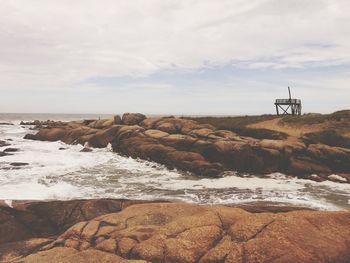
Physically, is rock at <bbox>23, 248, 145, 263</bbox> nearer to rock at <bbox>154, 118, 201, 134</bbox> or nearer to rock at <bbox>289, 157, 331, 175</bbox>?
rock at <bbox>289, 157, 331, 175</bbox>

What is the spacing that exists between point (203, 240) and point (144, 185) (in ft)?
44.3

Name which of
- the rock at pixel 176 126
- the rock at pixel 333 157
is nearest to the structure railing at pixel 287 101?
the rock at pixel 176 126

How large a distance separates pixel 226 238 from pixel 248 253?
68 centimetres

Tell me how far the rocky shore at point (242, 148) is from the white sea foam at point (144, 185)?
4.07 feet

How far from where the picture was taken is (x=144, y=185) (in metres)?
20.3

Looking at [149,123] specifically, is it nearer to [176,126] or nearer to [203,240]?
[176,126]

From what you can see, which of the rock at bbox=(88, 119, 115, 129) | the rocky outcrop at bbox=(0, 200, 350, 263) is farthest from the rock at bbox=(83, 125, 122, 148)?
the rocky outcrop at bbox=(0, 200, 350, 263)

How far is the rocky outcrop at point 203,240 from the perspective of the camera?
21.7 ft

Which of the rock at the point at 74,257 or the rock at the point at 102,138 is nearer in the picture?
the rock at the point at 74,257

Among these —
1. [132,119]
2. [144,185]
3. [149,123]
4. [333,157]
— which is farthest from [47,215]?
[132,119]

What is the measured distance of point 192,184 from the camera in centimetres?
2109

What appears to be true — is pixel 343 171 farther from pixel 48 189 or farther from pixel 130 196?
pixel 48 189

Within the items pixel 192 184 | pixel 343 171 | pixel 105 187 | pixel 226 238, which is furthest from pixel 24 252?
pixel 343 171

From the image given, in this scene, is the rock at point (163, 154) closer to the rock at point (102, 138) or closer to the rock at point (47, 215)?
the rock at point (102, 138)
